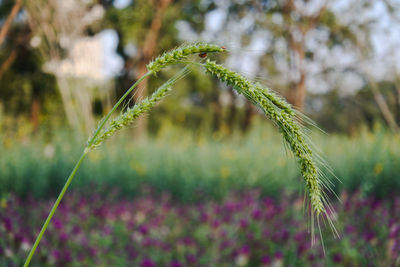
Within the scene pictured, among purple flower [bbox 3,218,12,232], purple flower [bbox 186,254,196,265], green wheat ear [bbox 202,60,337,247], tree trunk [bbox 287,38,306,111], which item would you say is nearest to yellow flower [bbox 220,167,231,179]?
purple flower [bbox 186,254,196,265]

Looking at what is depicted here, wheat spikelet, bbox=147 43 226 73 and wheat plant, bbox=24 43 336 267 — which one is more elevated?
wheat spikelet, bbox=147 43 226 73

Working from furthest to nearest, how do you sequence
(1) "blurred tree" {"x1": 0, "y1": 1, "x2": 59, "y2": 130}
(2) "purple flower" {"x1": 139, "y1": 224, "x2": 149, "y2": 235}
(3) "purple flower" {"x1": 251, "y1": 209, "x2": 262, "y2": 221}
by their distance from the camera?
1. (1) "blurred tree" {"x1": 0, "y1": 1, "x2": 59, "y2": 130}
2. (3) "purple flower" {"x1": 251, "y1": 209, "x2": 262, "y2": 221}
3. (2) "purple flower" {"x1": 139, "y1": 224, "x2": 149, "y2": 235}

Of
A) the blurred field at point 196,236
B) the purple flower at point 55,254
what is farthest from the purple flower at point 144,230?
the purple flower at point 55,254

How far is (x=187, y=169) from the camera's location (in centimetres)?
517

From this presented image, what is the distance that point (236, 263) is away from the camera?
8.05 feet

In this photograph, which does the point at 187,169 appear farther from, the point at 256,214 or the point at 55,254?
the point at 55,254

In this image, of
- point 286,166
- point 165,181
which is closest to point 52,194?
point 165,181

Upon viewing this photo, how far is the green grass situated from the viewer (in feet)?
14.7

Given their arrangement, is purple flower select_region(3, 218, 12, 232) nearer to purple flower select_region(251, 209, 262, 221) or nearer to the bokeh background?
the bokeh background

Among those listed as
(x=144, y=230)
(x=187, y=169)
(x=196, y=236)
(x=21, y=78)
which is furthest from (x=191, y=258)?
(x=21, y=78)

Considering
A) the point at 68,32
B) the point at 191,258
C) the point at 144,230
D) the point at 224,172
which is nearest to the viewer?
the point at 191,258

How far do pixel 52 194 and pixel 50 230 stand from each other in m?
2.03

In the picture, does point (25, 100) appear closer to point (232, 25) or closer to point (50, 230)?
point (232, 25)

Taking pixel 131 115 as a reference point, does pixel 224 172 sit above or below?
below
